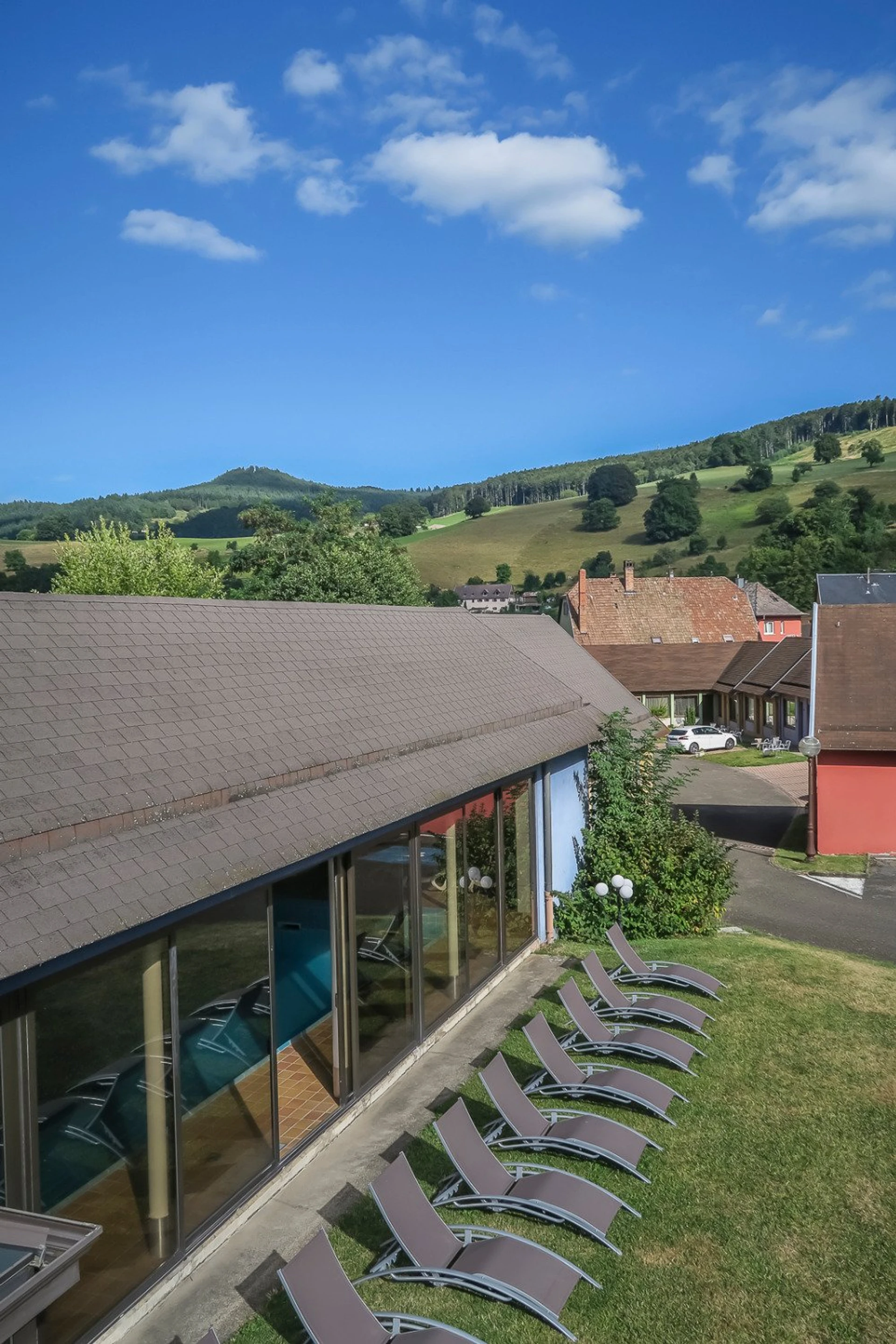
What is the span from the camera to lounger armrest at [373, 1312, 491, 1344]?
5.38 m

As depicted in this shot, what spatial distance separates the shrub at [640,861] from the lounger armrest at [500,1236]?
26.5 feet

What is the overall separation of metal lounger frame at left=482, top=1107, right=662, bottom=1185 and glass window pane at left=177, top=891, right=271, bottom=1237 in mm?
1853

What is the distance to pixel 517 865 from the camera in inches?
510

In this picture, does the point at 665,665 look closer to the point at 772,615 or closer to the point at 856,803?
the point at 772,615

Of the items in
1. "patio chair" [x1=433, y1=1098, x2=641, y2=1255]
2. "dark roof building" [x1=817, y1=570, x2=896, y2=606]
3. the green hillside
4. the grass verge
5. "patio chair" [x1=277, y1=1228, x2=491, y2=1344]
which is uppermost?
the green hillside

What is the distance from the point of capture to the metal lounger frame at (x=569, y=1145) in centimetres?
736

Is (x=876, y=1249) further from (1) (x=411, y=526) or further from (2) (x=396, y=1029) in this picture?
(1) (x=411, y=526)

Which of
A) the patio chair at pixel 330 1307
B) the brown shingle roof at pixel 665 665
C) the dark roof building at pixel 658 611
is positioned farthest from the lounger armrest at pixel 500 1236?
the dark roof building at pixel 658 611

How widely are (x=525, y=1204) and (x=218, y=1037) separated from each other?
2.36m

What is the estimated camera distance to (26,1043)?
5086 millimetres

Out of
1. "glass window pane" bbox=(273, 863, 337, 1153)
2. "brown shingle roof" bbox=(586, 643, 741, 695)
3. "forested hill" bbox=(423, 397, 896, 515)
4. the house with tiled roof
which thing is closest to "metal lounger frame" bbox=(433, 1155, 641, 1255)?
the house with tiled roof

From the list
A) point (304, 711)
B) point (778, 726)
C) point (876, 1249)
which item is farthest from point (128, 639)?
point (778, 726)

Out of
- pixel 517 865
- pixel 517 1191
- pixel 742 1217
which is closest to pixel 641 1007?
pixel 517 865

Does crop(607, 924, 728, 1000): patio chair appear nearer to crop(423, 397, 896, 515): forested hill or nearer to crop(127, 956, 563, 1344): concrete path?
crop(127, 956, 563, 1344): concrete path
